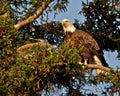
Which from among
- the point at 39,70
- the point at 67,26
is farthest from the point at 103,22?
the point at 39,70

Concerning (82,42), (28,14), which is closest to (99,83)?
(82,42)

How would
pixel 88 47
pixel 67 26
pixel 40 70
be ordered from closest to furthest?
1. pixel 40 70
2. pixel 88 47
3. pixel 67 26

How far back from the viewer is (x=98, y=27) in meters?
15.8

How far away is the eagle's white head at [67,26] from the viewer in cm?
1455

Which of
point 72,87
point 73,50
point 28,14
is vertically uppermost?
point 28,14

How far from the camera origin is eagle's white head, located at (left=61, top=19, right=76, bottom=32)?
14555 millimetres

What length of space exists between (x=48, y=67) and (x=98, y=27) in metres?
5.94

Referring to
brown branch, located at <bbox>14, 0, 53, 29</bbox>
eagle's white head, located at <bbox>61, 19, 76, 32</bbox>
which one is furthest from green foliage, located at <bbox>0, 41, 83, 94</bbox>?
brown branch, located at <bbox>14, 0, 53, 29</bbox>

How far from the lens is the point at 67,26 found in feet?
48.5

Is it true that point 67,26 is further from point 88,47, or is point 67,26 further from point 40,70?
point 40,70

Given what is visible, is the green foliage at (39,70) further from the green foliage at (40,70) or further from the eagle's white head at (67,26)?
the eagle's white head at (67,26)

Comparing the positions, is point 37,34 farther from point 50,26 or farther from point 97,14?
point 97,14

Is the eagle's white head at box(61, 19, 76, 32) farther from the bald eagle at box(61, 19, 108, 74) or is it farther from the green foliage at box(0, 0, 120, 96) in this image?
the green foliage at box(0, 0, 120, 96)

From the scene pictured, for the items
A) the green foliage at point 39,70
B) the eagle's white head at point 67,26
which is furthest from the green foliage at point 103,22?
the green foliage at point 39,70
